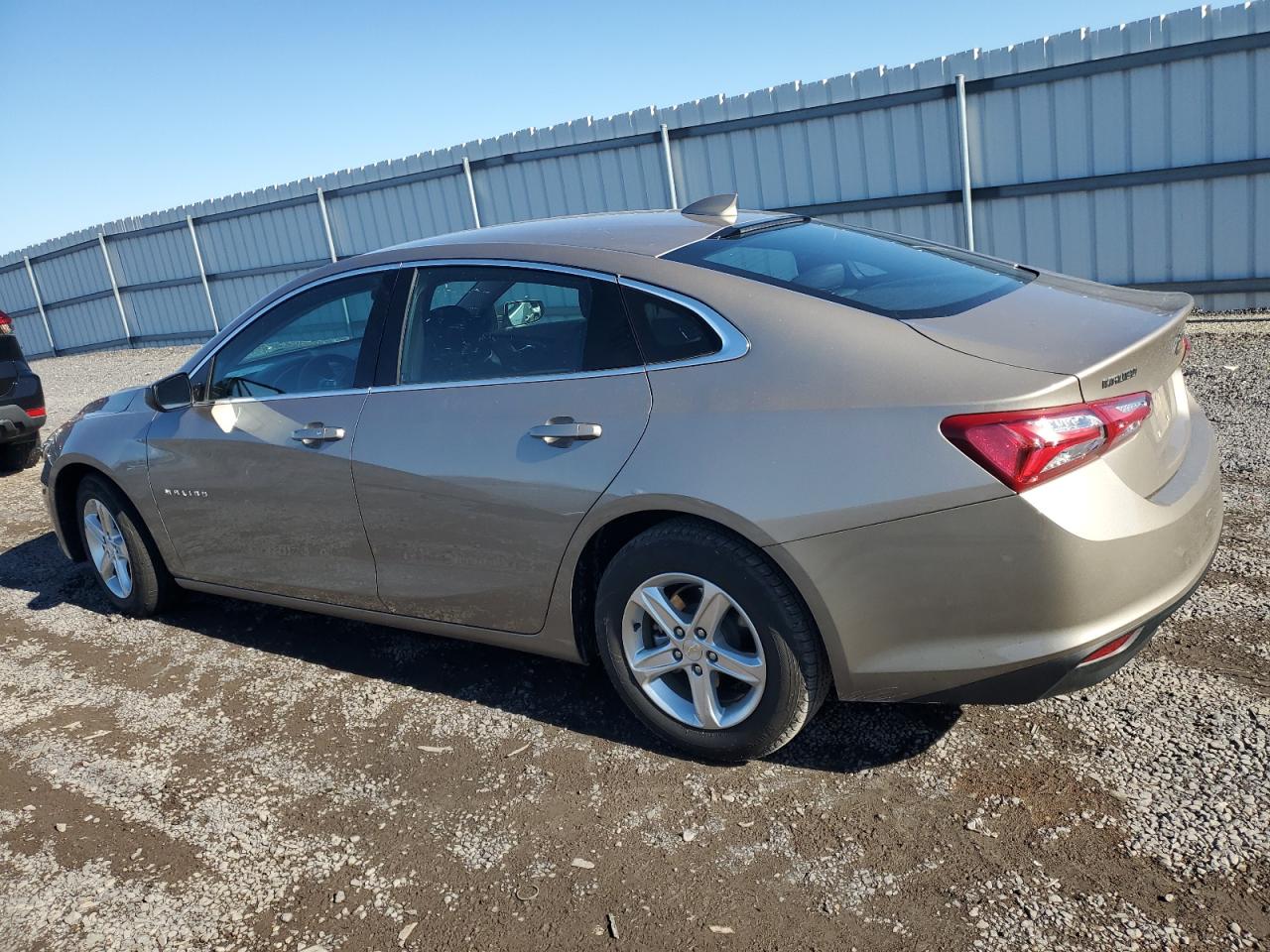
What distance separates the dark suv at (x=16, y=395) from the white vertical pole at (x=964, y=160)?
8320 millimetres

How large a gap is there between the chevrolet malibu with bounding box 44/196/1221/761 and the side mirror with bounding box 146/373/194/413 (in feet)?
0.55

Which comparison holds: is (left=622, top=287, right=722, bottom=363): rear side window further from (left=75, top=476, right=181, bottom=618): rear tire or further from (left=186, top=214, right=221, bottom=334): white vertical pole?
(left=186, top=214, right=221, bottom=334): white vertical pole

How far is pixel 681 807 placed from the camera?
9.89 ft

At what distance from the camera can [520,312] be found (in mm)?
3498

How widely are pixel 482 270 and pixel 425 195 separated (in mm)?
11899

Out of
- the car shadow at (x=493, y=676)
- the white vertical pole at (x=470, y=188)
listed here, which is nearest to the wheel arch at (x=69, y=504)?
the car shadow at (x=493, y=676)

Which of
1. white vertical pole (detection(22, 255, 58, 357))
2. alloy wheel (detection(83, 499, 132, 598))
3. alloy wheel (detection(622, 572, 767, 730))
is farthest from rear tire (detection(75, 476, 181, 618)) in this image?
white vertical pole (detection(22, 255, 58, 357))

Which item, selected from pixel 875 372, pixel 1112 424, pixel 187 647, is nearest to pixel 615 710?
pixel 875 372

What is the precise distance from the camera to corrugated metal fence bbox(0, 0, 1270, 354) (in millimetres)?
8875

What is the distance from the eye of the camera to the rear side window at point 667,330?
3.05 metres

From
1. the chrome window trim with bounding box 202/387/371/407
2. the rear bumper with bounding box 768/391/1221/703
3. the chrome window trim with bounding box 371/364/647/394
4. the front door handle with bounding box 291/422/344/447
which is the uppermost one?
the chrome window trim with bounding box 371/364/647/394

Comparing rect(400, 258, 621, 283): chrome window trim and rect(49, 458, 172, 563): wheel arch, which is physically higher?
rect(400, 258, 621, 283): chrome window trim

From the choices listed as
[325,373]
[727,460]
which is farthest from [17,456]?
[727,460]

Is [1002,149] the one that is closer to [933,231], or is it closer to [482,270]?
[933,231]
